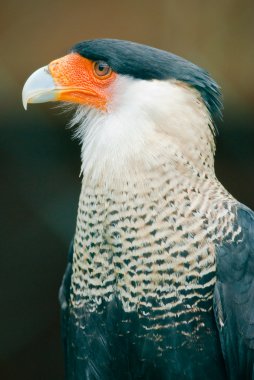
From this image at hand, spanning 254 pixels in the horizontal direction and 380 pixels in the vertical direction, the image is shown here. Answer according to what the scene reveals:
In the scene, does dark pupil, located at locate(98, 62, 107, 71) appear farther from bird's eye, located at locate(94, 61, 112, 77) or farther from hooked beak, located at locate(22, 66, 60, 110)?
hooked beak, located at locate(22, 66, 60, 110)

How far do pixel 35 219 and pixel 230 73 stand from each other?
87 centimetres

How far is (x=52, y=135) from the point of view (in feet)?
9.50

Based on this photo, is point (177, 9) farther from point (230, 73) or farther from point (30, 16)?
point (30, 16)

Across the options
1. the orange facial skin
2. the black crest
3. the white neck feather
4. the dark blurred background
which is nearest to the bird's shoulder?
the white neck feather

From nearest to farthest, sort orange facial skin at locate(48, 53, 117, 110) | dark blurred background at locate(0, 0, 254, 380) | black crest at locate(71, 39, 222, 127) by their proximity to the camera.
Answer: black crest at locate(71, 39, 222, 127)
orange facial skin at locate(48, 53, 117, 110)
dark blurred background at locate(0, 0, 254, 380)

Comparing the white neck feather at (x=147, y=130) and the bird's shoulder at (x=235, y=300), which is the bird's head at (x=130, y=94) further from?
the bird's shoulder at (x=235, y=300)

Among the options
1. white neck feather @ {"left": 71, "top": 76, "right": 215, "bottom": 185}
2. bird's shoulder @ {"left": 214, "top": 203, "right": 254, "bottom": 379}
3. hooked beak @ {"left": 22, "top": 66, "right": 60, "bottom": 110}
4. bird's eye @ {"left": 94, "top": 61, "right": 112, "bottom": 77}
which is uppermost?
bird's eye @ {"left": 94, "top": 61, "right": 112, "bottom": 77}

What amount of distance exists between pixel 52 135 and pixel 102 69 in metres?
0.82

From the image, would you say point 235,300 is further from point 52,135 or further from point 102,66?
point 52,135

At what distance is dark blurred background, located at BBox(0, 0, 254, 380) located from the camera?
272 centimetres

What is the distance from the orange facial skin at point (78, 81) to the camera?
2.12m

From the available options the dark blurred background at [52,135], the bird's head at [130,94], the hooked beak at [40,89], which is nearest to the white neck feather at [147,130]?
the bird's head at [130,94]

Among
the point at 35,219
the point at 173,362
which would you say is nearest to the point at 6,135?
the point at 35,219

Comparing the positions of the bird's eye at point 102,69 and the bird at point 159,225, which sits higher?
the bird's eye at point 102,69
